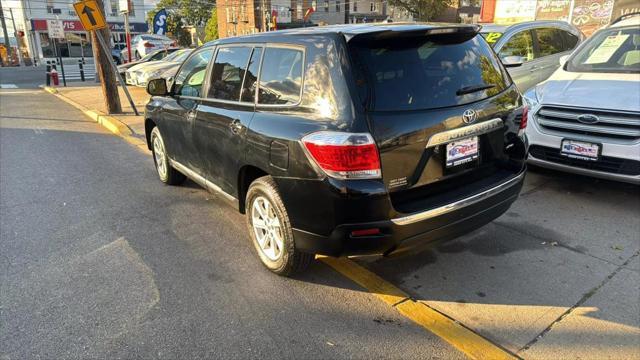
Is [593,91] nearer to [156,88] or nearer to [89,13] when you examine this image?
[156,88]

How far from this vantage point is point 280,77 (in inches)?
127

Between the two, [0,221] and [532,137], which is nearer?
[0,221]

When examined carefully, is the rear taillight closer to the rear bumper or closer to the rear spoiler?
the rear bumper

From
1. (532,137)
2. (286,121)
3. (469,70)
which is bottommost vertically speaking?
(532,137)

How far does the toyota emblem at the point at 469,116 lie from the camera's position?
9.73 feet

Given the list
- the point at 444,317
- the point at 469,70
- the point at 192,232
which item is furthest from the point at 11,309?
the point at 469,70

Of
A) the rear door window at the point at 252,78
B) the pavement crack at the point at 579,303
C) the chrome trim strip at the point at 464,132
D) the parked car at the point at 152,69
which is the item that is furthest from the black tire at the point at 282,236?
the parked car at the point at 152,69

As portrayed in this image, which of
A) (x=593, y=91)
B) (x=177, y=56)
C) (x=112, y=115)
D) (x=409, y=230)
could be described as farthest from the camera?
(x=177, y=56)

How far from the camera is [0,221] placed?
4.59 m

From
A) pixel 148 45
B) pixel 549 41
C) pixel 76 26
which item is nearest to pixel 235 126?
pixel 549 41

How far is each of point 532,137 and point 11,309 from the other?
16.5ft

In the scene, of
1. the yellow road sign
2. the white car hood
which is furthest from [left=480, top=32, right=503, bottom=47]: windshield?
the yellow road sign

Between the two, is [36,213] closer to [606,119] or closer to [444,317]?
[444,317]

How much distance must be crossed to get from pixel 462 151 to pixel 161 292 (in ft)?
7.68
